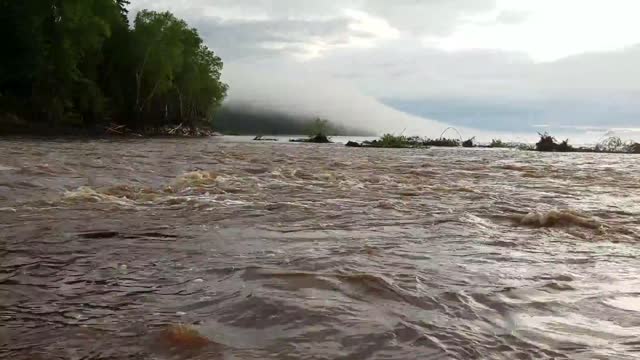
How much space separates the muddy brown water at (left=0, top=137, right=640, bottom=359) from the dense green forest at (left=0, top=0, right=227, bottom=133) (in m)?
38.5

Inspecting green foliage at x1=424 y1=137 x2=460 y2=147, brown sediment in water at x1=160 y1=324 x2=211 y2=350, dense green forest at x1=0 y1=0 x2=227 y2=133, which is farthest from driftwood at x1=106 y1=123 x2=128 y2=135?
brown sediment in water at x1=160 y1=324 x2=211 y2=350

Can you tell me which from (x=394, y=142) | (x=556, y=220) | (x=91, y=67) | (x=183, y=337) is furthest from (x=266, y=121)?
(x=183, y=337)

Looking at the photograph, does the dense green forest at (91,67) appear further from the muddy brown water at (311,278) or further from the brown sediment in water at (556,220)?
the brown sediment in water at (556,220)

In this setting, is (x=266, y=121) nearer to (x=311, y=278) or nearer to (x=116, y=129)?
(x=116, y=129)

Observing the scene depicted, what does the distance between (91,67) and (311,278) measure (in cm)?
5214

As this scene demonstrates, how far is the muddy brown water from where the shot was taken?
2895 mm

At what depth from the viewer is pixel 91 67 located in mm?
51031

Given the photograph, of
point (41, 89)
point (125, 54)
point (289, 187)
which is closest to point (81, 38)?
point (41, 89)

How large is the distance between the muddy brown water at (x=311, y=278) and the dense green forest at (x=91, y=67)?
126 feet

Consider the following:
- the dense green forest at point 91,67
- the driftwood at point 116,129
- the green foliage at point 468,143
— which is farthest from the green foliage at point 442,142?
the driftwood at point 116,129

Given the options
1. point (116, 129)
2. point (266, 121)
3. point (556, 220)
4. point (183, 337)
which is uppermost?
point (266, 121)

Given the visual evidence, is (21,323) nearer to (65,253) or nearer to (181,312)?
(181,312)

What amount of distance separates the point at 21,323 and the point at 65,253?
170 centimetres

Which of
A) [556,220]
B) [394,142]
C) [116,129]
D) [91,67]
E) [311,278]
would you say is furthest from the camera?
[91,67]
